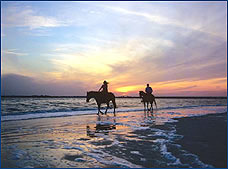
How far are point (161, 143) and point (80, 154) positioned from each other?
2513 millimetres

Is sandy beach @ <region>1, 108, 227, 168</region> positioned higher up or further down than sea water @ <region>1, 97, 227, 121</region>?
higher up

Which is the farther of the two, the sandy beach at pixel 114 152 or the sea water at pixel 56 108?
the sea water at pixel 56 108

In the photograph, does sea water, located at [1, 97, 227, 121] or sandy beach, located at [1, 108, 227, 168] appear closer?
sandy beach, located at [1, 108, 227, 168]

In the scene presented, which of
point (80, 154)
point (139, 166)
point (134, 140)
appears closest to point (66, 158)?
point (80, 154)

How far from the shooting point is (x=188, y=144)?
17.5ft

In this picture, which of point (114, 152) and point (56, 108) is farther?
point (56, 108)

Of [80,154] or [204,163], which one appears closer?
[204,163]

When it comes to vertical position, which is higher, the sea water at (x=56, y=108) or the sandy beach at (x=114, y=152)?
the sandy beach at (x=114, y=152)

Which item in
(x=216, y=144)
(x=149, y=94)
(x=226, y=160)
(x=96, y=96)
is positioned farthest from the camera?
(x=149, y=94)

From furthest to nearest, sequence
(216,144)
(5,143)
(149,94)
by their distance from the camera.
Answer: (149,94) → (5,143) → (216,144)

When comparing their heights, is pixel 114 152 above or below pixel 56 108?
above

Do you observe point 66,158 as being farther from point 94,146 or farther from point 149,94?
point 149,94

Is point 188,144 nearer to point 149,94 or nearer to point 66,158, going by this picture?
point 66,158

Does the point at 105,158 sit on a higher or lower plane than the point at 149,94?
lower
